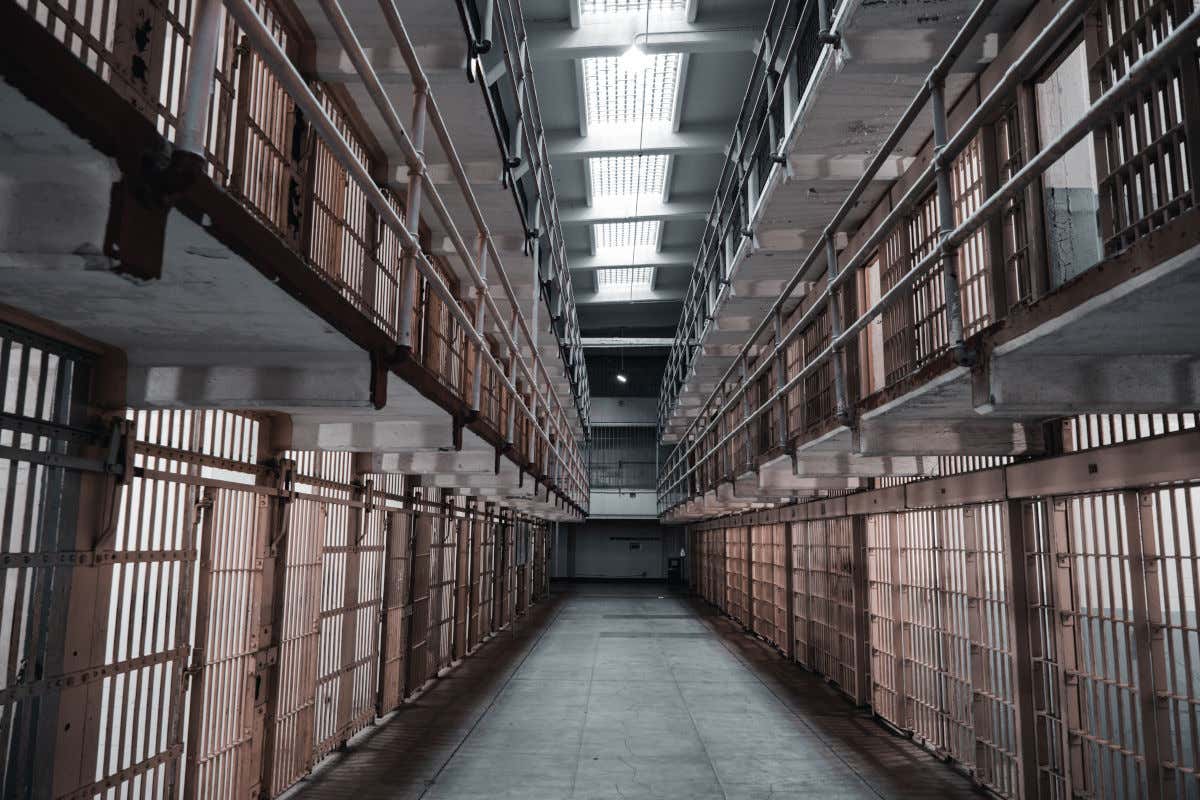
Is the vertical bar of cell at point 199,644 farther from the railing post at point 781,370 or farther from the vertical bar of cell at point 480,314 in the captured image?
the railing post at point 781,370

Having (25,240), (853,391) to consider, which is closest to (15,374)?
(25,240)

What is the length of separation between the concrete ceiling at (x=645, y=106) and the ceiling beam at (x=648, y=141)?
0.02m

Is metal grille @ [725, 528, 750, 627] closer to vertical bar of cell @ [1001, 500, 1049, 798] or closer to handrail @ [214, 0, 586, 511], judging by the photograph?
vertical bar of cell @ [1001, 500, 1049, 798]

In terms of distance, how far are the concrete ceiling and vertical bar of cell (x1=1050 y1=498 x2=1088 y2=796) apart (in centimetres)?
830

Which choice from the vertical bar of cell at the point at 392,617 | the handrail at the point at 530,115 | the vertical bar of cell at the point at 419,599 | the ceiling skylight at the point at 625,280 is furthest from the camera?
the ceiling skylight at the point at 625,280

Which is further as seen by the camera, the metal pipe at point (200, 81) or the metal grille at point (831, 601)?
the metal grille at point (831, 601)

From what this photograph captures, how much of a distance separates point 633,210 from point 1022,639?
1283 centimetres

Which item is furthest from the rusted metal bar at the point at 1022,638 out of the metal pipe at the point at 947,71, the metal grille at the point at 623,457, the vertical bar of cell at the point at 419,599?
the metal grille at the point at 623,457

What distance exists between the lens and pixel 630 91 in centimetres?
1312

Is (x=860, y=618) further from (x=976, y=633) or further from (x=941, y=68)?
(x=941, y=68)

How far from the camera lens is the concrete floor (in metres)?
6.43

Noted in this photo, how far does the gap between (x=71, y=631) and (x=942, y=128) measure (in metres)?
4.28

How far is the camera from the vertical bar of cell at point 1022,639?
5.54 m

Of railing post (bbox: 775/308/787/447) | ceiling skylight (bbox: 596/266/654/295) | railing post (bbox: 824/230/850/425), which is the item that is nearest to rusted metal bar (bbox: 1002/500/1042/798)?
railing post (bbox: 824/230/850/425)
